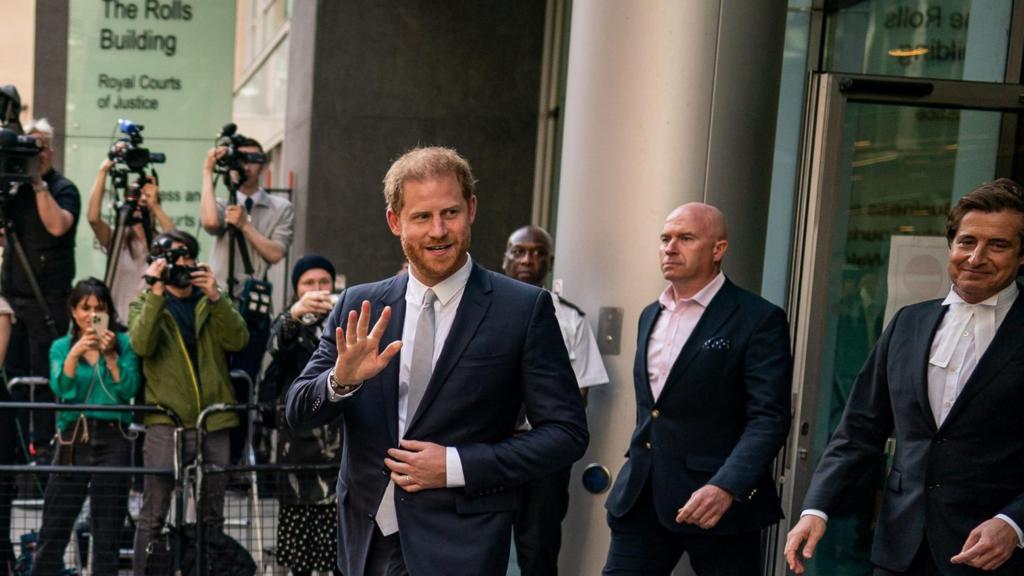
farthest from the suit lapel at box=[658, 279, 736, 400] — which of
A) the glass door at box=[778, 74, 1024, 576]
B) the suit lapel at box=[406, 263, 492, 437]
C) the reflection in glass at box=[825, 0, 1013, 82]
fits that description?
the reflection in glass at box=[825, 0, 1013, 82]

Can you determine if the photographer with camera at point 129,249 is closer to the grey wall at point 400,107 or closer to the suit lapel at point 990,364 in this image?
the grey wall at point 400,107

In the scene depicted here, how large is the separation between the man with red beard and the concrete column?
2235 millimetres

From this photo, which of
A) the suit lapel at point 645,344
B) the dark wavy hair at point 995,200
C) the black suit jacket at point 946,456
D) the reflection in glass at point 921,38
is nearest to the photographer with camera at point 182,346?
the suit lapel at point 645,344

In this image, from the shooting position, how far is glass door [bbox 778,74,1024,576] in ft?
→ 18.1

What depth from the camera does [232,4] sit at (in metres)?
9.88

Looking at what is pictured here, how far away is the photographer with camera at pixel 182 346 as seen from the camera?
6.69 meters

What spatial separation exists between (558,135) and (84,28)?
380cm

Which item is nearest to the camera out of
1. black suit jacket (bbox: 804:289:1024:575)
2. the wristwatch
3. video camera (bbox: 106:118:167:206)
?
the wristwatch

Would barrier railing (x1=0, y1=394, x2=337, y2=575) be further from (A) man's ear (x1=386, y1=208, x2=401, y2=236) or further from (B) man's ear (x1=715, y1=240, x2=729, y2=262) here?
(A) man's ear (x1=386, y1=208, x2=401, y2=236)

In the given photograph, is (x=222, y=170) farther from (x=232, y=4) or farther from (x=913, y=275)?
(x=913, y=275)

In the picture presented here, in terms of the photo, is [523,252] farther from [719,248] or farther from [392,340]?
[392,340]

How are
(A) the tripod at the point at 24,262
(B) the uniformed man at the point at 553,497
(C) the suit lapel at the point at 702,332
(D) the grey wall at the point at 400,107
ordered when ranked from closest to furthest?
(C) the suit lapel at the point at 702,332, (B) the uniformed man at the point at 553,497, (A) the tripod at the point at 24,262, (D) the grey wall at the point at 400,107

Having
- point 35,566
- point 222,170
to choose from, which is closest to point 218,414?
point 35,566

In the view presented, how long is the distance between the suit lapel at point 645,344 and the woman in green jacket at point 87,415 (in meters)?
2.97
